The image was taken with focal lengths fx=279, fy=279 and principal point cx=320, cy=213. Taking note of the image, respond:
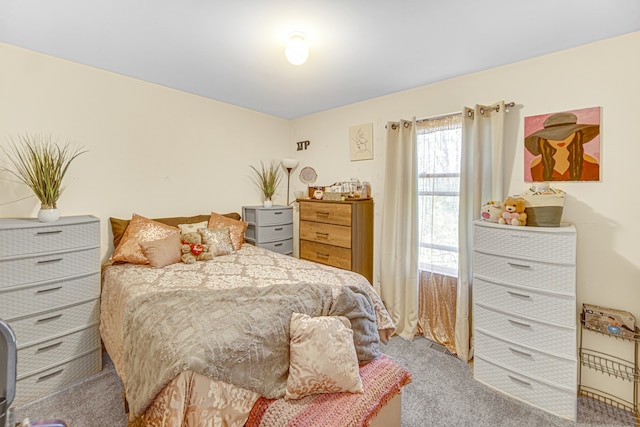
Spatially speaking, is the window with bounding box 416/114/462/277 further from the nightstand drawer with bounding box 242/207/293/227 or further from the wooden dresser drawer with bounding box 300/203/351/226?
the nightstand drawer with bounding box 242/207/293/227

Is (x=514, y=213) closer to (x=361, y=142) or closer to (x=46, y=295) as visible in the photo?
(x=361, y=142)

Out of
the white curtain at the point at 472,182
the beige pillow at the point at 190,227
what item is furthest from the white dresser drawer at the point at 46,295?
the white curtain at the point at 472,182

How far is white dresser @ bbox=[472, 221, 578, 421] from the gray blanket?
100cm

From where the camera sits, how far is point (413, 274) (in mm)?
2828

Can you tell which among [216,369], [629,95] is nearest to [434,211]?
[629,95]

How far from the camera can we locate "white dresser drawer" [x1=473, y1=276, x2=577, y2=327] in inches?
69.7

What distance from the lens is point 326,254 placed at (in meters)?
3.20

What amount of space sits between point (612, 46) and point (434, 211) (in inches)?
65.3

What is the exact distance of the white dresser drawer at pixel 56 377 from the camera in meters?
1.89

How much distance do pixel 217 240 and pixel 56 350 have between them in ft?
4.52

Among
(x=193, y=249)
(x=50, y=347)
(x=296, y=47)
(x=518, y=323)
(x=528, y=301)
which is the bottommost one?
(x=50, y=347)

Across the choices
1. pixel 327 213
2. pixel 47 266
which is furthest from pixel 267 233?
pixel 47 266

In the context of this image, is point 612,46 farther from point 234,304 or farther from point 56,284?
point 56,284

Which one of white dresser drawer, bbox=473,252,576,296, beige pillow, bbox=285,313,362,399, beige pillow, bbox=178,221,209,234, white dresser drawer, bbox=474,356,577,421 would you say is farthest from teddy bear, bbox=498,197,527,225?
beige pillow, bbox=178,221,209,234
